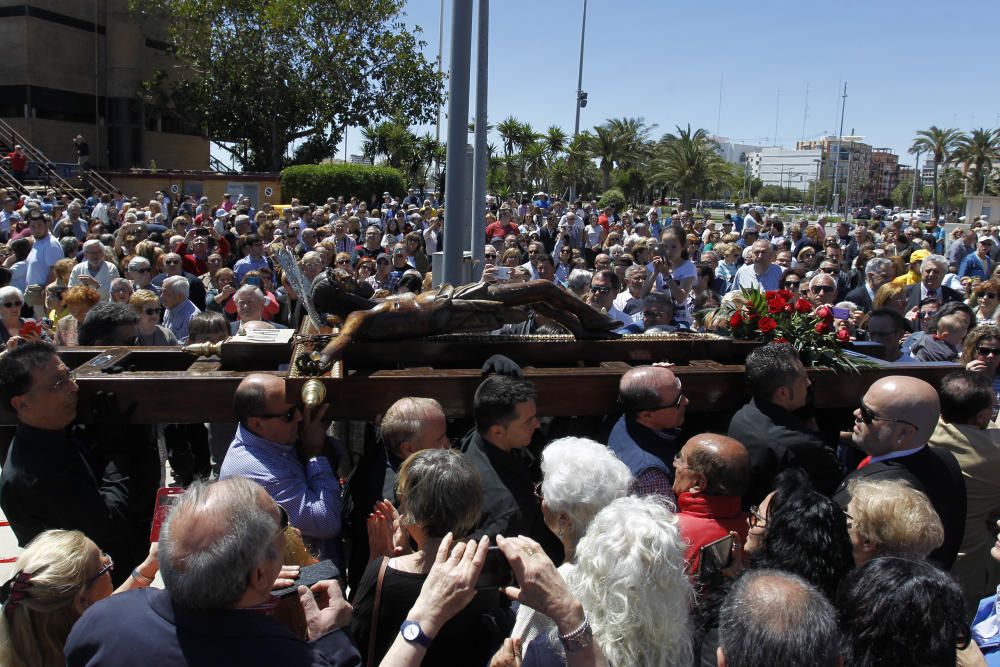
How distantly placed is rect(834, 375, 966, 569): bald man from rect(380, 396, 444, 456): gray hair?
174 centimetres

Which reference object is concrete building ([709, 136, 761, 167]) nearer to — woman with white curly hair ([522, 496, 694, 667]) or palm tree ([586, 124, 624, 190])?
palm tree ([586, 124, 624, 190])

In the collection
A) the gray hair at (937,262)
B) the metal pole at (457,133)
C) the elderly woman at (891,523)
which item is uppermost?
the metal pole at (457,133)

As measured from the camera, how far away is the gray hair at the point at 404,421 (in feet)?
10.2

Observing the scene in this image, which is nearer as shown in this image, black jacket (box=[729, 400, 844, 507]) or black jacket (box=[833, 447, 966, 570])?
black jacket (box=[833, 447, 966, 570])

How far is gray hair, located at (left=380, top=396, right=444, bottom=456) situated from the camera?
310cm

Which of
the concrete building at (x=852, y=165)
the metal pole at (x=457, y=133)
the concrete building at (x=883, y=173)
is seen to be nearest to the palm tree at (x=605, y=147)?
the metal pole at (x=457, y=133)

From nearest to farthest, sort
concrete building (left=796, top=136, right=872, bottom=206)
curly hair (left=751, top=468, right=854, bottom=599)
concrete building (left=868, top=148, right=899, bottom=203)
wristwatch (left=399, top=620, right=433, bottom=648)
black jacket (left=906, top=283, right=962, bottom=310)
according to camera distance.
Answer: wristwatch (left=399, top=620, right=433, bottom=648)
curly hair (left=751, top=468, right=854, bottom=599)
black jacket (left=906, top=283, right=962, bottom=310)
concrete building (left=796, top=136, right=872, bottom=206)
concrete building (left=868, top=148, right=899, bottom=203)

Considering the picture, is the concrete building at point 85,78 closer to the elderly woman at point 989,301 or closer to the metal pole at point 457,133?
the metal pole at point 457,133

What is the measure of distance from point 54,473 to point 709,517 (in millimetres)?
2450

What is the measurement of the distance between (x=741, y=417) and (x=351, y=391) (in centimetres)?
179

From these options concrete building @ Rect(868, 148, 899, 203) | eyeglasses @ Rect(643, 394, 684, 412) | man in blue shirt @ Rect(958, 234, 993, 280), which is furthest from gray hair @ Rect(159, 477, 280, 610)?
concrete building @ Rect(868, 148, 899, 203)

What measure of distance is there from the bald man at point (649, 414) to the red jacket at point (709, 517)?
1.46 feet

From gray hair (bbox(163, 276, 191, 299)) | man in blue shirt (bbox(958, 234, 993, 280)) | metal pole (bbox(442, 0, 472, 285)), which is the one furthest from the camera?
man in blue shirt (bbox(958, 234, 993, 280))

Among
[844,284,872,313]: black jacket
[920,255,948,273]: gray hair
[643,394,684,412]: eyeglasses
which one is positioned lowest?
[643,394,684,412]: eyeglasses
